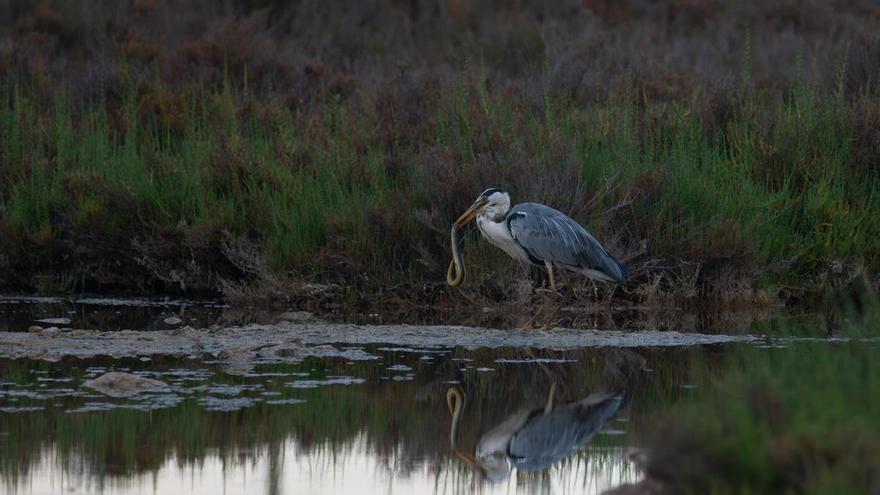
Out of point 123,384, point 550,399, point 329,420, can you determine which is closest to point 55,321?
point 123,384

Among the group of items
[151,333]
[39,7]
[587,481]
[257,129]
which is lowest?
[587,481]

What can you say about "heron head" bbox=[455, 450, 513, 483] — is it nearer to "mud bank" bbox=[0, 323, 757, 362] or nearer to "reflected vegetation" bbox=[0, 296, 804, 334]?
"mud bank" bbox=[0, 323, 757, 362]

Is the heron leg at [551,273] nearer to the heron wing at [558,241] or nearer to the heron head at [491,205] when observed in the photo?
the heron wing at [558,241]

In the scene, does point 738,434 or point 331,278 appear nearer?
point 738,434

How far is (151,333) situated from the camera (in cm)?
954

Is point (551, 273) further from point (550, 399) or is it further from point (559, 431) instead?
point (559, 431)

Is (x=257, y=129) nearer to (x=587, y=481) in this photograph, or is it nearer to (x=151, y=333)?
(x=151, y=333)

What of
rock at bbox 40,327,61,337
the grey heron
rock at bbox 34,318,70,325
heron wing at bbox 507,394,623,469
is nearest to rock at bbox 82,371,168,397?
rock at bbox 40,327,61,337

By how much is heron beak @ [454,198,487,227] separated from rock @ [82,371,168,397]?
3.29m

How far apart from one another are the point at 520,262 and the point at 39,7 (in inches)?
468

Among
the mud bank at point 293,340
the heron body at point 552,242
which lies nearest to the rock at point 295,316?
the mud bank at point 293,340

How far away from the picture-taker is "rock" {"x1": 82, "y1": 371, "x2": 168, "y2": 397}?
771cm

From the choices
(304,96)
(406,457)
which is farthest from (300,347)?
(304,96)

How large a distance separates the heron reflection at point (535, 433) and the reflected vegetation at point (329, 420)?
15 millimetres
